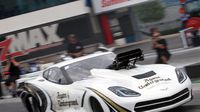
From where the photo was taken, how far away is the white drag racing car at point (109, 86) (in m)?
6.99

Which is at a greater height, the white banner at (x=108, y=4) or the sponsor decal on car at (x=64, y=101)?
the sponsor decal on car at (x=64, y=101)

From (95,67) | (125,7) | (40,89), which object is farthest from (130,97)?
(125,7)

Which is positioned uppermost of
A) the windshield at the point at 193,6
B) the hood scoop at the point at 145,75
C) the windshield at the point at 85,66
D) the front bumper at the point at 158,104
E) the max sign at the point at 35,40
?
the windshield at the point at 85,66

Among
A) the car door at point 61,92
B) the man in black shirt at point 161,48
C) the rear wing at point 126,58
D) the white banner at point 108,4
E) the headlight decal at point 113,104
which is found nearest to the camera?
the headlight decal at point 113,104

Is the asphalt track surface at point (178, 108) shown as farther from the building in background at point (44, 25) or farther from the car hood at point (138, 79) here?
the building in background at point (44, 25)

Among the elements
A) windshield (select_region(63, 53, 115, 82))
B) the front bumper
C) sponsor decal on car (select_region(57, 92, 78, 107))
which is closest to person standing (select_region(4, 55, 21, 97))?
windshield (select_region(63, 53, 115, 82))

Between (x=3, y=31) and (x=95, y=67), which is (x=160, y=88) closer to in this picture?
(x=95, y=67)

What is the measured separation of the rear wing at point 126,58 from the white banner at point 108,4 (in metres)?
23.2

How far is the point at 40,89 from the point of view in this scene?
8.77m

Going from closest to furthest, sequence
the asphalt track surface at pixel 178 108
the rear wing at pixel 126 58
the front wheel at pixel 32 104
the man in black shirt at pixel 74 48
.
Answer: the asphalt track surface at pixel 178 108, the rear wing at pixel 126 58, the front wheel at pixel 32 104, the man in black shirt at pixel 74 48

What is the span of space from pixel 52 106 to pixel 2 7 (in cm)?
2904

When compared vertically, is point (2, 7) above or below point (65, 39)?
above

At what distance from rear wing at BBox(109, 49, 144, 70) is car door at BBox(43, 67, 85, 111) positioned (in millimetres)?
833

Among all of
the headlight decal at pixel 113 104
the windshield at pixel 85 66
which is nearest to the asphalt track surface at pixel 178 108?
the headlight decal at pixel 113 104
